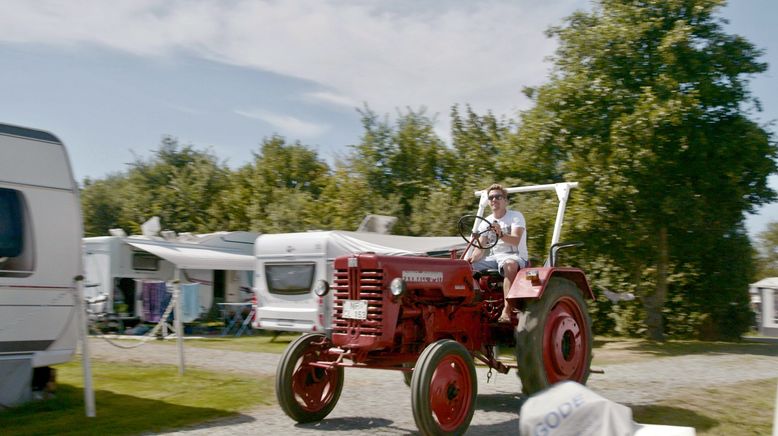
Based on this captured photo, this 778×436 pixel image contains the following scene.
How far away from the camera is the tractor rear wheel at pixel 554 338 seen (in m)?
6.43

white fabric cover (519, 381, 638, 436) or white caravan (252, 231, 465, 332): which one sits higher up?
white caravan (252, 231, 465, 332)

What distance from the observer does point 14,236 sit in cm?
728

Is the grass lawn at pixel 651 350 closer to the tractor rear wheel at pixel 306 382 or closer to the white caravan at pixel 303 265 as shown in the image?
the white caravan at pixel 303 265

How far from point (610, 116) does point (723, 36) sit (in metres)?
2.98

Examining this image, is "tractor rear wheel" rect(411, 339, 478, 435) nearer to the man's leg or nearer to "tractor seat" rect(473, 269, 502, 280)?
the man's leg

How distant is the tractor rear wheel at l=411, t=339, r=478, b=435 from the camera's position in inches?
219

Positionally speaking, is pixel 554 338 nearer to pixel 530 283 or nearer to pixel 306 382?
pixel 530 283

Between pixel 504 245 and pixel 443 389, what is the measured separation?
196cm

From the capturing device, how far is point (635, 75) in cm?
1471

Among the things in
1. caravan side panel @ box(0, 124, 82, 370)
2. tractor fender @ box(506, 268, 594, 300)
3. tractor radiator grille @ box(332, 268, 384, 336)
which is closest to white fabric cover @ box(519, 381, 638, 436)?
tractor radiator grille @ box(332, 268, 384, 336)

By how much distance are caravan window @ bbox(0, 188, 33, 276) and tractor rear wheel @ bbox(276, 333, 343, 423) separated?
9.06 feet

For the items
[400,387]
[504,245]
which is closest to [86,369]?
[400,387]

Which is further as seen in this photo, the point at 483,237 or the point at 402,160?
the point at 402,160

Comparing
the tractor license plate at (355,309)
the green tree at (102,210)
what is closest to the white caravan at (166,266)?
the tractor license plate at (355,309)
